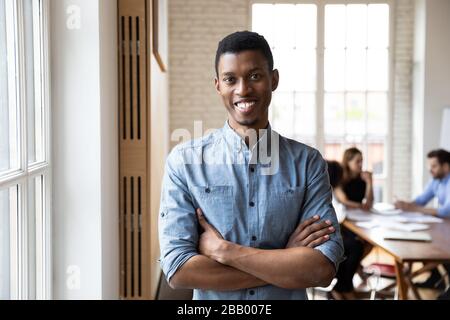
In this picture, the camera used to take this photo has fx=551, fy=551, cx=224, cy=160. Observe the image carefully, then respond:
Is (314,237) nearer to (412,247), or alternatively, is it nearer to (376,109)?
(376,109)

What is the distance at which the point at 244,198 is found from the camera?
938mm

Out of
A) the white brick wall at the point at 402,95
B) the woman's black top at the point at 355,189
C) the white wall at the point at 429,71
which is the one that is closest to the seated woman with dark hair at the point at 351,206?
the woman's black top at the point at 355,189

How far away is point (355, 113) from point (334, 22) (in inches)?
9.9

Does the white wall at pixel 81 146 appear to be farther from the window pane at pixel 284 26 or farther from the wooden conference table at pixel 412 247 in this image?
the wooden conference table at pixel 412 247

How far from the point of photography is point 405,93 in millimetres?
1364

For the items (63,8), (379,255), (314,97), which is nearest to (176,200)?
(314,97)

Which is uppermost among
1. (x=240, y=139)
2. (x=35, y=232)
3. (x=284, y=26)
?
(x=284, y=26)

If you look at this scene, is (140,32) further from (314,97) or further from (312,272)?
(312,272)

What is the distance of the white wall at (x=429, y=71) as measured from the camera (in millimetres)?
1272

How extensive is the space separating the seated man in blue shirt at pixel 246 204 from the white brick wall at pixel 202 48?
106mm

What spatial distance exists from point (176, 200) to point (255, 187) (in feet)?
0.45

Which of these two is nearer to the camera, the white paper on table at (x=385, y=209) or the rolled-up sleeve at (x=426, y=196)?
the rolled-up sleeve at (x=426, y=196)

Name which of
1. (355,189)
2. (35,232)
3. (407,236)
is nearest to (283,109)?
(35,232)

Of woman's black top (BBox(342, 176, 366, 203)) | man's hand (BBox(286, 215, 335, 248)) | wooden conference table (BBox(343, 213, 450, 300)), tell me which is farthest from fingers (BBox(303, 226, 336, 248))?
woman's black top (BBox(342, 176, 366, 203))
